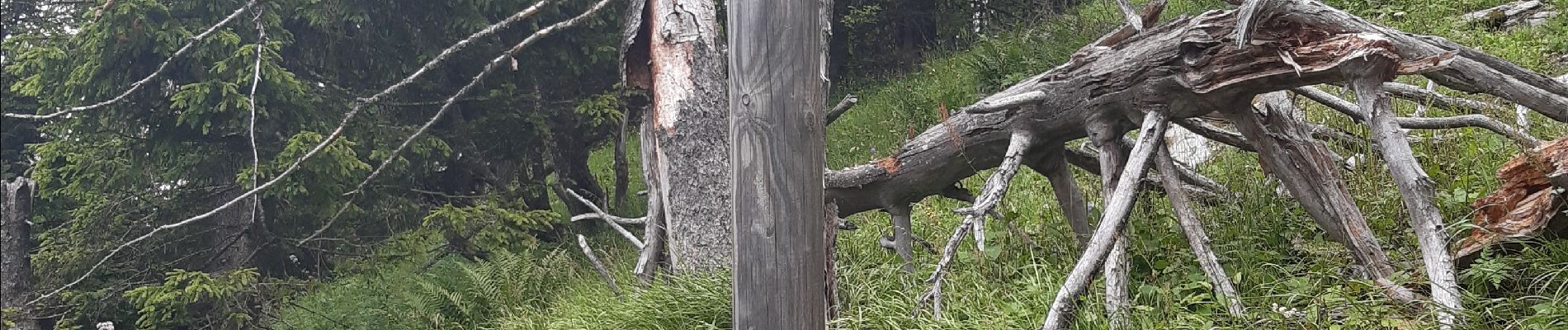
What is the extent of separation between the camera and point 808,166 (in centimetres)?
279

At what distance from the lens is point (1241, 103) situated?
3652 millimetres

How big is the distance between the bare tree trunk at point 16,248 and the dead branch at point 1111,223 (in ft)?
24.1

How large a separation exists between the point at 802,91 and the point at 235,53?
5.15 meters

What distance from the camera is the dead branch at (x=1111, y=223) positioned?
3.52 metres

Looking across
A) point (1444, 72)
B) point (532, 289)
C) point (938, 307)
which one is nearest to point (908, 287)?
point (938, 307)

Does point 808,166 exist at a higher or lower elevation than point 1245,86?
lower

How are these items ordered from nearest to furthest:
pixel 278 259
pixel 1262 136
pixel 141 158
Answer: pixel 1262 136 → pixel 141 158 → pixel 278 259

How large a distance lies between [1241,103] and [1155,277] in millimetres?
755

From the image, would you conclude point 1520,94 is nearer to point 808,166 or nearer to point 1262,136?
point 1262,136

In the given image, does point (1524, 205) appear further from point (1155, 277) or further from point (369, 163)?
point (369, 163)

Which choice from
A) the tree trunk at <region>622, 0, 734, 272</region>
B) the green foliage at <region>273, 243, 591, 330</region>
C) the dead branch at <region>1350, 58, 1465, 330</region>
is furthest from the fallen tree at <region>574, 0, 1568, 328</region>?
the green foliage at <region>273, 243, 591, 330</region>

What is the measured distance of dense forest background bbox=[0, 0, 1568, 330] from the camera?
582cm

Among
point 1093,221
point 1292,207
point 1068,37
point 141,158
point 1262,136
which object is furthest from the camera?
point 1068,37

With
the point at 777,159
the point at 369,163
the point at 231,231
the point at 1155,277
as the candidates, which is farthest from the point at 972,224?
the point at 231,231
